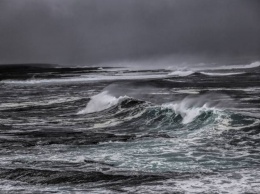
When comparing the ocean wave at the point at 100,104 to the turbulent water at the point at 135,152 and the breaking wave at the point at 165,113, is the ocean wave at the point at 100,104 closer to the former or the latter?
the breaking wave at the point at 165,113

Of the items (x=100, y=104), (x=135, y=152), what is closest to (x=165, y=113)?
(x=100, y=104)

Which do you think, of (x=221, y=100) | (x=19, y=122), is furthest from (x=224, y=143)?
(x=221, y=100)

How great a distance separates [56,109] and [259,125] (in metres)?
12.2

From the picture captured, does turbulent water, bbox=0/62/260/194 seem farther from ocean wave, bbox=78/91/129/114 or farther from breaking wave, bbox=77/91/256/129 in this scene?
ocean wave, bbox=78/91/129/114

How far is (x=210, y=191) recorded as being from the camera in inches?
332

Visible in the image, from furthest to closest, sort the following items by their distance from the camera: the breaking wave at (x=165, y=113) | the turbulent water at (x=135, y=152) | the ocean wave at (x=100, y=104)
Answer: the ocean wave at (x=100, y=104) → the breaking wave at (x=165, y=113) → the turbulent water at (x=135, y=152)

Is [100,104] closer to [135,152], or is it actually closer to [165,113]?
[165,113]

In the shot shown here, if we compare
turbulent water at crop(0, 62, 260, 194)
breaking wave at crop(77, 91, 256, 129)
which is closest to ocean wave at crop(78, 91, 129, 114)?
breaking wave at crop(77, 91, 256, 129)

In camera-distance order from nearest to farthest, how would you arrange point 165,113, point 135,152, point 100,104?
point 135,152 < point 165,113 < point 100,104

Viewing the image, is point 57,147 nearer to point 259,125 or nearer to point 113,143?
point 113,143

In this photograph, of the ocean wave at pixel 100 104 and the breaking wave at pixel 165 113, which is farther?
the ocean wave at pixel 100 104

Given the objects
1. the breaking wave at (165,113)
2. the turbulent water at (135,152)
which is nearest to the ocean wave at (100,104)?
the breaking wave at (165,113)

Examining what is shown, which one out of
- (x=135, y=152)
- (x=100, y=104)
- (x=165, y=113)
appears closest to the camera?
(x=135, y=152)

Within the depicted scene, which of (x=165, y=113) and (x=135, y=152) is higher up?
(x=165, y=113)
